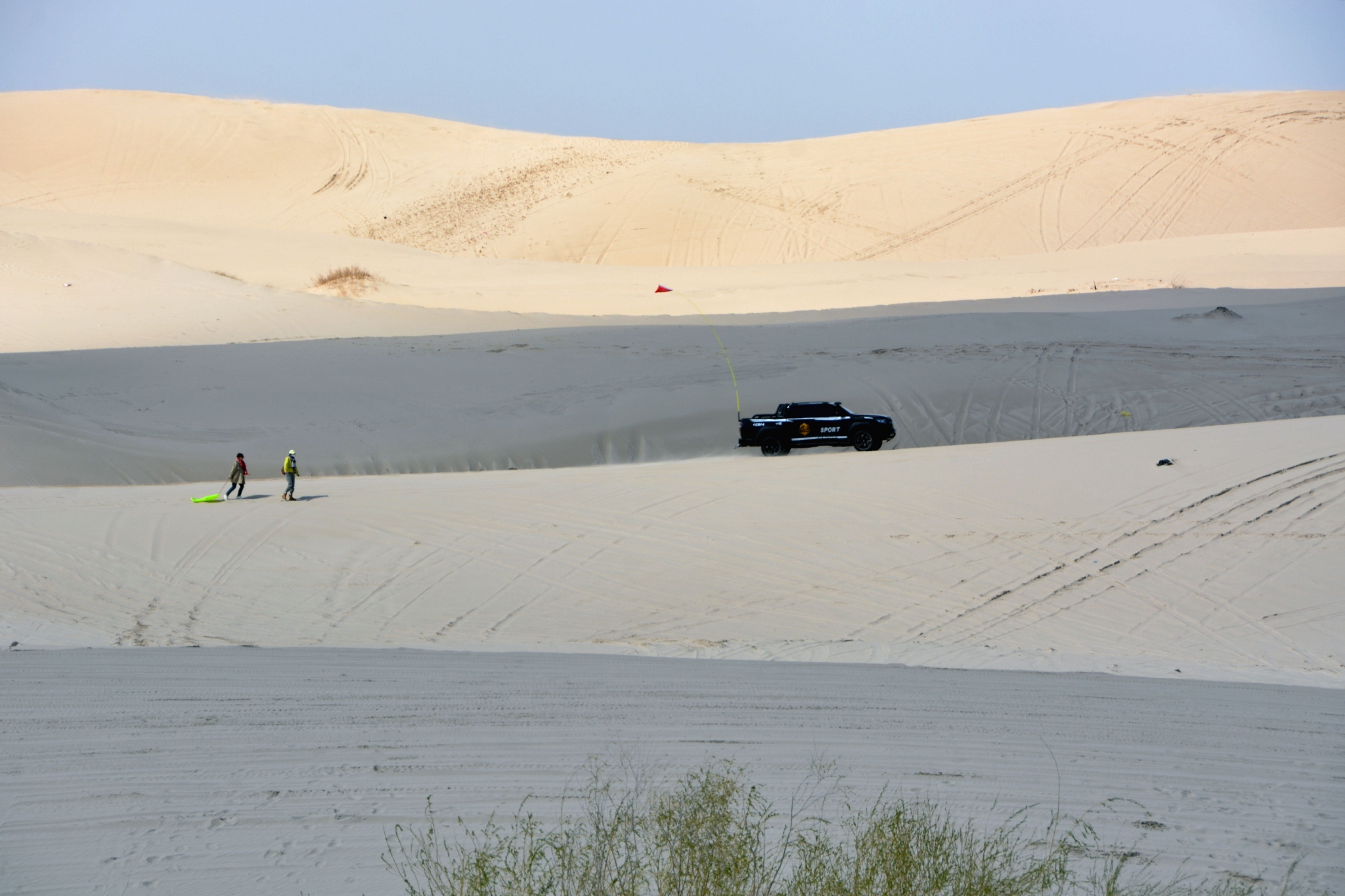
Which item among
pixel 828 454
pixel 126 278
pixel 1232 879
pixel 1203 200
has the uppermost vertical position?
pixel 1203 200

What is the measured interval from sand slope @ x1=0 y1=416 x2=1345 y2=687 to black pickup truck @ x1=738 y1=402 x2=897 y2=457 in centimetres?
258

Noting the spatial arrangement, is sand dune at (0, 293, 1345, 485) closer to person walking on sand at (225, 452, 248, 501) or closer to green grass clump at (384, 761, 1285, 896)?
person walking on sand at (225, 452, 248, 501)

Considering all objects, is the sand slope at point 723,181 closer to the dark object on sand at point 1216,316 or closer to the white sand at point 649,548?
the white sand at point 649,548

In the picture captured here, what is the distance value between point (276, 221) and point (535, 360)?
36097mm

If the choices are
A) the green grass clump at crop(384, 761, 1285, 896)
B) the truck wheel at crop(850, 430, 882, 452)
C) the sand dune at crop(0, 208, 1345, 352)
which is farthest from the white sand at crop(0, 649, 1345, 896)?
the sand dune at crop(0, 208, 1345, 352)

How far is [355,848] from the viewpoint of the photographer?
519 cm

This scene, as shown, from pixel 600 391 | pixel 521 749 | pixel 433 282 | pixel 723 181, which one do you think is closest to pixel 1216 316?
pixel 600 391

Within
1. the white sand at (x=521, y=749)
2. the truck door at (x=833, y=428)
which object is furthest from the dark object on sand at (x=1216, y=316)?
the white sand at (x=521, y=749)

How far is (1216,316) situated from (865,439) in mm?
12781

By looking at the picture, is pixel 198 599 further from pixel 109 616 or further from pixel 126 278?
pixel 126 278

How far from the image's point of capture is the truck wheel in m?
18.8

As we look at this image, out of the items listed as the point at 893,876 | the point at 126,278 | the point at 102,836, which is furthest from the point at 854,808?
the point at 126,278

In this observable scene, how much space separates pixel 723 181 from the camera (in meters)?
52.3

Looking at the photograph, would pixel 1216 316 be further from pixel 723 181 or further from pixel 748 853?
pixel 723 181
